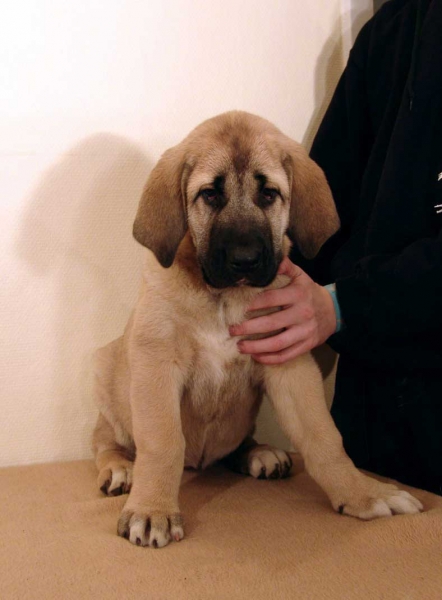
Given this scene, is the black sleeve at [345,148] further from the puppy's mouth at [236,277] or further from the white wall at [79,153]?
the puppy's mouth at [236,277]

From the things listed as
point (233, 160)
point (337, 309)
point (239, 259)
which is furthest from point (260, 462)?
point (233, 160)

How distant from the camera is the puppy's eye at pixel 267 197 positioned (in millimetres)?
2021

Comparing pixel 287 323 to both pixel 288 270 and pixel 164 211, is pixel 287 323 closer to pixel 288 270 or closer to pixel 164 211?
pixel 288 270

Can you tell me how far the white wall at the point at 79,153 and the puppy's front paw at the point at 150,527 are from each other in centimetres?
120

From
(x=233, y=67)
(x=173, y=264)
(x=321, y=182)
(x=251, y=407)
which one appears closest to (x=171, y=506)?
(x=251, y=407)

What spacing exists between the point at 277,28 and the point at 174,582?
8.54ft

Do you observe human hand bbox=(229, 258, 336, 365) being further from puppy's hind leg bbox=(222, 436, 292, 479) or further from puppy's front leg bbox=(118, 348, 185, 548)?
puppy's hind leg bbox=(222, 436, 292, 479)

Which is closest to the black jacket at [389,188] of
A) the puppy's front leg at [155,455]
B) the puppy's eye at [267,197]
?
the puppy's eye at [267,197]

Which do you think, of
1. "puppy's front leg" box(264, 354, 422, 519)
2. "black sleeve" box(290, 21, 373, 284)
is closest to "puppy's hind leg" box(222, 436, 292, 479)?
"puppy's front leg" box(264, 354, 422, 519)

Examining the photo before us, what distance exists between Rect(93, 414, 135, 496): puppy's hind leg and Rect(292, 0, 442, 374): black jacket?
0.97 metres

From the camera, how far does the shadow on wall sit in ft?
9.03

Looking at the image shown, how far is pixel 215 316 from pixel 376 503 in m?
0.78

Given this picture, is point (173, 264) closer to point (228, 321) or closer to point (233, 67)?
point (228, 321)

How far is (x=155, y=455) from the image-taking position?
1.83m
